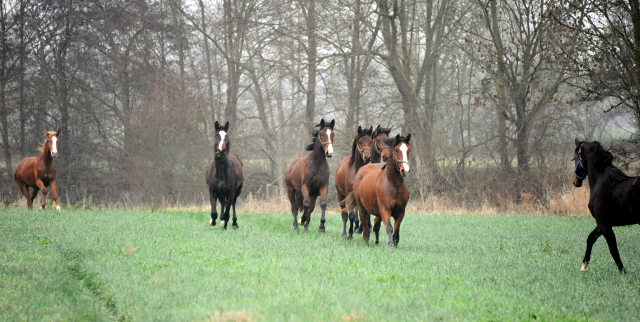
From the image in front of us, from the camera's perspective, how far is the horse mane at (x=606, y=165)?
27.4 feet

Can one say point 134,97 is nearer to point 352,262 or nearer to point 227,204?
point 227,204

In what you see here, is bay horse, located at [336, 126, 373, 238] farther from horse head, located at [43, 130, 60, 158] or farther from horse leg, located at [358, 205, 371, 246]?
horse head, located at [43, 130, 60, 158]

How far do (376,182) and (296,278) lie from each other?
3.83 meters

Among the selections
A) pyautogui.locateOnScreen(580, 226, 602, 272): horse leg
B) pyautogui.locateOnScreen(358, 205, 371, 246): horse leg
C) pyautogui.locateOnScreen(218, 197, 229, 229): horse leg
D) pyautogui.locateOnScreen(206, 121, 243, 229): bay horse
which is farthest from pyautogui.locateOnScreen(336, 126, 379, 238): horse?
pyautogui.locateOnScreen(580, 226, 602, 272): horse leg

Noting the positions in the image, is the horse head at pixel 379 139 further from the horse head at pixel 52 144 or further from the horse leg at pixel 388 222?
the horse head at pixel 52 144

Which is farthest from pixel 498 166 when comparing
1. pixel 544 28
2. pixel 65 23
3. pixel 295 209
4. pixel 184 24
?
pixel 65 23

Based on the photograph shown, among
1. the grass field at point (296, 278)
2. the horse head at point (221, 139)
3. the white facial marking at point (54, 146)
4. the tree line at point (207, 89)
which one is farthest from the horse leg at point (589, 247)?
the tree line at point (207, 89)

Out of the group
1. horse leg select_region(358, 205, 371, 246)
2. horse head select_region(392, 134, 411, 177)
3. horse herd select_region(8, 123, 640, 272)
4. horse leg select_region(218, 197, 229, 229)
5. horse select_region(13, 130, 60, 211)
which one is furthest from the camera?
horse select_region(13, 130, 60, 211)

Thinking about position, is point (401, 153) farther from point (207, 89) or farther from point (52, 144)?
point (207, 89)

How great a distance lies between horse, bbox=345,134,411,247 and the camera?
995 centimetres

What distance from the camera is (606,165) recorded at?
8.63 metres

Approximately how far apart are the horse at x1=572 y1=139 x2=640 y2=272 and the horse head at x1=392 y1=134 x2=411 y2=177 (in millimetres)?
2816

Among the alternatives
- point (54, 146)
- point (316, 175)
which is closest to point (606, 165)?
point (316, 175)

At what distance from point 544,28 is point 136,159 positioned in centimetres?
2141
